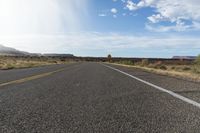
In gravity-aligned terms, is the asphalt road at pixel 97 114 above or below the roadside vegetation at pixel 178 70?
above

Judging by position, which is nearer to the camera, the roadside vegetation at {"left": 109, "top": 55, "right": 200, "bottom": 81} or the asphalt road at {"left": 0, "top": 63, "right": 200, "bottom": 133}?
the asphalt road at {"left": 0, "top": 63, "right": 200, "bottom": 133}

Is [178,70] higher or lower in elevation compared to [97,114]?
lower

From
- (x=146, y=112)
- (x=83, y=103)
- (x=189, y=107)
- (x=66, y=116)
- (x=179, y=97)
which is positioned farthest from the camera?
(x=179, y=97)

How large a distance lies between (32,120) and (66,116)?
1.87ft

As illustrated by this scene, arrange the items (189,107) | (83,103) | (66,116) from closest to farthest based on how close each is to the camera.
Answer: (66,116) < (189,107) < (83,103)

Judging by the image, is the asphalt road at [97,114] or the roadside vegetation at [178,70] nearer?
the asphalt road at [97,114]

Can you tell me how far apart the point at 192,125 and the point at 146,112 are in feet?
3.54

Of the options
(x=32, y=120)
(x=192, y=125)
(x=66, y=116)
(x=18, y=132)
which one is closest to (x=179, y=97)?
(x=192, y=125)

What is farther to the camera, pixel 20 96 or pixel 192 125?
pixel 20 96

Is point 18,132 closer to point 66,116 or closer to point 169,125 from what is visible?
point 66,116

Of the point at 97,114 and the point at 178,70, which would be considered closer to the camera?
the point at 97,114

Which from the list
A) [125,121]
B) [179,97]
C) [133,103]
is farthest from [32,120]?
[179,97]

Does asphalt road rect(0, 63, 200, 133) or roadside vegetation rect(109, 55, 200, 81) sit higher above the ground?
asphalt road rect(0, 63, 200, 133)

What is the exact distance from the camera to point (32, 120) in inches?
173
